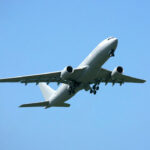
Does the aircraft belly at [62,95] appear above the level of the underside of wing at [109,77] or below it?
below

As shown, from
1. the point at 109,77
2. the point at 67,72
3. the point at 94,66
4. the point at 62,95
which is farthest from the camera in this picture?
the point at 62,95

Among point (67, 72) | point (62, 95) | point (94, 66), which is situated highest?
point (94, 66)

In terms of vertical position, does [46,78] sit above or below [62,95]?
above

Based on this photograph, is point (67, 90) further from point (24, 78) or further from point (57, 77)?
point (24, 78)

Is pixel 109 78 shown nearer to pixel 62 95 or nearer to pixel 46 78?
pixel 62 95

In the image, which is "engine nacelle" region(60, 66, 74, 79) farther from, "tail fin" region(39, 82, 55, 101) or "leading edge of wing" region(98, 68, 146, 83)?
"tail fin" region(39, 82, 55, 101)

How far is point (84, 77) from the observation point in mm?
36375

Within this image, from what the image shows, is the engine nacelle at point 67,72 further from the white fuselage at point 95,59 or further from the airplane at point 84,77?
the white fuselage at point 95,59

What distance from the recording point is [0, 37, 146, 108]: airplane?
3397 cm

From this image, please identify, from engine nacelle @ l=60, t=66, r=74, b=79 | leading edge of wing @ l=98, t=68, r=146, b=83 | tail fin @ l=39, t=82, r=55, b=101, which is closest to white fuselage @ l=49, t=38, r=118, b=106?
engine nacelle @ l=60, t=66, r=74, b=79

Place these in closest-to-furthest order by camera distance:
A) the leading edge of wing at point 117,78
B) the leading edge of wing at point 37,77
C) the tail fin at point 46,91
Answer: the leading edge of wing at point 37,77 < the leading edge of wing at point 117,78 < the tail fin at point 46,91

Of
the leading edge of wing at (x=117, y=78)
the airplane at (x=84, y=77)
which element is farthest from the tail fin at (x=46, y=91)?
the leading edge of wing at (x=117, y=78)

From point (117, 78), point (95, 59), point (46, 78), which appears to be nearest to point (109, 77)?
point (117, 78)

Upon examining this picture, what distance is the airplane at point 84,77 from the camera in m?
34.0
